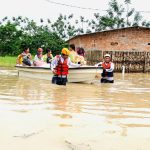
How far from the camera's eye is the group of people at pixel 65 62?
12641mm

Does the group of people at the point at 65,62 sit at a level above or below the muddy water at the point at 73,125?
above

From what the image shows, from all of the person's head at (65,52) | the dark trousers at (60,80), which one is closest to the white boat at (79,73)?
the dark trousers at (60,80)

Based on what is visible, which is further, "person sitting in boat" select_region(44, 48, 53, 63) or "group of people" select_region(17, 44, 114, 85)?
"person sitting in boat" select_region(44, 48, 53, 63)

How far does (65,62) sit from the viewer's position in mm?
12609

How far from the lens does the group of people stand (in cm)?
1264

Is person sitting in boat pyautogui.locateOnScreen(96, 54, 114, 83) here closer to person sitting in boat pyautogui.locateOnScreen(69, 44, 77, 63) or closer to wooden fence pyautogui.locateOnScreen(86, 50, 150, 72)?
person sitting in boat pyautogui.locateOnScreen(69, 44, 77, 63)

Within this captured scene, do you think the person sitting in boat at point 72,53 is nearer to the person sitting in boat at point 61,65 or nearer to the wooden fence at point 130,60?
the person sitting in boat at point 61,65

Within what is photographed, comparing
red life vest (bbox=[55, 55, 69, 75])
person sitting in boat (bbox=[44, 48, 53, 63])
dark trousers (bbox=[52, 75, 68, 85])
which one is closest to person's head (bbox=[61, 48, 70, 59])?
red life vest (bbox=[55, 55, 69, 75])

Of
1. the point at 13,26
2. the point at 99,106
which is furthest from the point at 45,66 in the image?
the point at 13,26

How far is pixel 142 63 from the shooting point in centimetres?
2608

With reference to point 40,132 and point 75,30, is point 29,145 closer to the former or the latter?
point 40,132

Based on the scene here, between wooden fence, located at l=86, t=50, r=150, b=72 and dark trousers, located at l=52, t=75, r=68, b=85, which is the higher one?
wooden fence, located at l=86, t=50, r=150, b=72

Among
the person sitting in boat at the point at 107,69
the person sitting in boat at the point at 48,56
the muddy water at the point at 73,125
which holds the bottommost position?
the muddy water at the point at 73,125

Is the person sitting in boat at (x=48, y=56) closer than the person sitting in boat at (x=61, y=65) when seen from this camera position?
No
